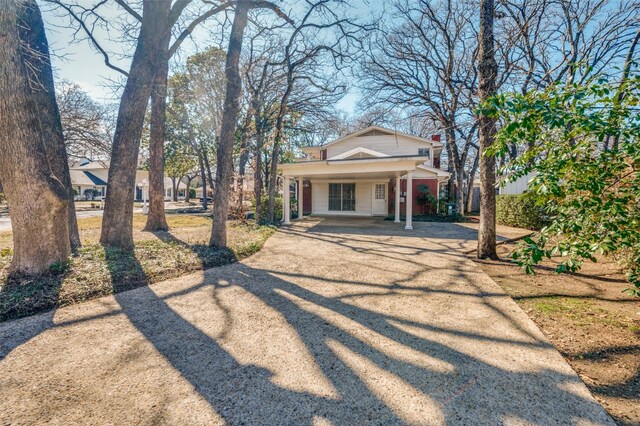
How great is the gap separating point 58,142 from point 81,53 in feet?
14.7

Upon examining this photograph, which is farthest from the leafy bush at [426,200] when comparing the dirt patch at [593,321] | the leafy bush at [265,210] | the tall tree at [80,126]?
the tall tree at [80,126]

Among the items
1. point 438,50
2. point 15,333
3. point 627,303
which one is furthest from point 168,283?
point 438,50

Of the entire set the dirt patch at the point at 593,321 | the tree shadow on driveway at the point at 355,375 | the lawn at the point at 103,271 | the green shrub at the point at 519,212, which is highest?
the green shrub at the point at 519,212

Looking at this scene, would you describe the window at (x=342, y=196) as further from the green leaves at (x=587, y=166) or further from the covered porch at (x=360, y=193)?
the green leaves at (x=587, y=166)

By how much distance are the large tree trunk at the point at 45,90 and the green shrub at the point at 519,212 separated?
13.8 m

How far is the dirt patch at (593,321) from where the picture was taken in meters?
2.14

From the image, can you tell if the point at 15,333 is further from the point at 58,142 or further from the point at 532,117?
the point at 532,117

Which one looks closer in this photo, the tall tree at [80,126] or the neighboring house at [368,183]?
the tall tree at [80,126]

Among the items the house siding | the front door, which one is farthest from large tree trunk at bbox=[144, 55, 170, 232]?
the front door

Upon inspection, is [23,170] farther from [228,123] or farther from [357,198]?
[357,198]

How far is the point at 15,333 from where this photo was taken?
292cm

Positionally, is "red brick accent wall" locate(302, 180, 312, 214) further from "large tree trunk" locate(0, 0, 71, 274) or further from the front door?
"large tree trunk" locate(0, 0, 71, 274)

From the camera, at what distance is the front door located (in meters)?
16.8

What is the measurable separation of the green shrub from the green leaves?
879 centimetres
